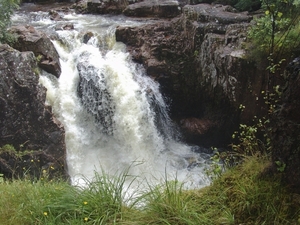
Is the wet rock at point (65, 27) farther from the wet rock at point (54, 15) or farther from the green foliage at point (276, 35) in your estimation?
the green foliage at point (276, 35)

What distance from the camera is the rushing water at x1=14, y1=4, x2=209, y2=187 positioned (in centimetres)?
729

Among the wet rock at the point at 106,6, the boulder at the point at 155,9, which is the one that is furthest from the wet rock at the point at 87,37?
the wet rock at the point at 106,6

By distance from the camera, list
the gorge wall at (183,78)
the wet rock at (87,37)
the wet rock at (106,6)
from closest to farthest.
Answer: the gorge wall at (183,78) < the wet rock at (87,37) < the wet rock at (106,6)

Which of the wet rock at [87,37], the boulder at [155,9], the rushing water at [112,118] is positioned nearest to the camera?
the rushing water at [112,118]

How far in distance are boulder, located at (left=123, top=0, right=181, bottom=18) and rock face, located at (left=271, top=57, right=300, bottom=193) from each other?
29.7 ft

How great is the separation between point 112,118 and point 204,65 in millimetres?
2834

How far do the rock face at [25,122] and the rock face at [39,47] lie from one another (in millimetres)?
1049

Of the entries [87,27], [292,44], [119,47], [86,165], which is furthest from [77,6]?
[292,44]

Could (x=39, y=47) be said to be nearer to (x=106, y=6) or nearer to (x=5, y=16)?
(x=5, y=16)

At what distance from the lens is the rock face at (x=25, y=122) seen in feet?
19.5

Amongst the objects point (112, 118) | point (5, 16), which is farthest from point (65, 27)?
Answer: point (112, 118)

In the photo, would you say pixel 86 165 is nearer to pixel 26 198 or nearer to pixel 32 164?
pixel 32 164

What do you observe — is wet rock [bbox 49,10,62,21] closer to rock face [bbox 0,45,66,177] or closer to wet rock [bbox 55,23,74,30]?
wet rock [bbox 55,23,74,30]

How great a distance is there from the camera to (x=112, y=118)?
7684mm
